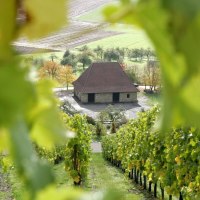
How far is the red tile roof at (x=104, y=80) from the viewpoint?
2553 centimetres

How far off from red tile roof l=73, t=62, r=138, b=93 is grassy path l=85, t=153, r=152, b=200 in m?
10.3

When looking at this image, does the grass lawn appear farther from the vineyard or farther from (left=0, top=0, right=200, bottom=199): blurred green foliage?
the vineyard

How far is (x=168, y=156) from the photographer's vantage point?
6.51 metres

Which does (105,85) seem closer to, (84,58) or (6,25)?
(84,58)

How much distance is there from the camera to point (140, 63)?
34.5 metres

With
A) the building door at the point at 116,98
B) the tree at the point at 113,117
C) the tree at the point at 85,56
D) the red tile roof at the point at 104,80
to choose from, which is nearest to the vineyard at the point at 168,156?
the tree at the point at 113,117

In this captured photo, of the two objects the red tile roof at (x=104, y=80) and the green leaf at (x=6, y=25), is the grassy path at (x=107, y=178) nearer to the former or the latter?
the green leaf at (x=6, y=25)

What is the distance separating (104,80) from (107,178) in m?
14.6

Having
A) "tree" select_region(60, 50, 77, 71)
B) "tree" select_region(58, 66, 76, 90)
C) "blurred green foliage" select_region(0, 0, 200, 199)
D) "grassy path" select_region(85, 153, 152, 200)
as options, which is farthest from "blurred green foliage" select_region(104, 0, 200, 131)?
"tree" select_region(60, 50, 77, 71)

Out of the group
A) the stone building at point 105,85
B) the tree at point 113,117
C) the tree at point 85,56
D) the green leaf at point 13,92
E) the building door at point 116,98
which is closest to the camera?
the green leaf at point 13,92

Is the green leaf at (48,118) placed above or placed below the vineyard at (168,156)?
above

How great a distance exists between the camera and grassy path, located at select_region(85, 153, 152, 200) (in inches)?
380

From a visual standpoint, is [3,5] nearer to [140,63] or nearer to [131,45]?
[140,63]

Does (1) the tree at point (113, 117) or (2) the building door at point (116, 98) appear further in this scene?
(2) the building door at point (116, 98)
